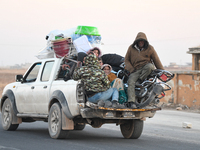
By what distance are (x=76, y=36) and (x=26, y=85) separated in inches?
73.7

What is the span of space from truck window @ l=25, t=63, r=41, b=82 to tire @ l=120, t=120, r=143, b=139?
2.81 metres

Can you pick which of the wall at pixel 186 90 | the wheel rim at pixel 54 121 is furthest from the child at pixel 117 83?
the wall at pixel 186 90

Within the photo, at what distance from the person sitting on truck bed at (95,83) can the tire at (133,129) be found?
1.31 m

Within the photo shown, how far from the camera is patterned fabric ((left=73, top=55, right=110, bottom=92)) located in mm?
7895

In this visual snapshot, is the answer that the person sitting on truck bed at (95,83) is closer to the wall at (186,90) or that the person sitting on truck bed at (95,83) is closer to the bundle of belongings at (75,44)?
the bundle of belongings at (75,44)

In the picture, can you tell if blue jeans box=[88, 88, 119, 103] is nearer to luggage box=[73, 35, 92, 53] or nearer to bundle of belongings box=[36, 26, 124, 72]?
bundle of belongings box=[36, 26, 124, 72]

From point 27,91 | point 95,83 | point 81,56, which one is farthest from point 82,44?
point 27,91

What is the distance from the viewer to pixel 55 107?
332 inches

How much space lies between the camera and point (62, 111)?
8180 mm

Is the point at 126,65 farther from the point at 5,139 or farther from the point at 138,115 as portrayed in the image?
the point at 5,139

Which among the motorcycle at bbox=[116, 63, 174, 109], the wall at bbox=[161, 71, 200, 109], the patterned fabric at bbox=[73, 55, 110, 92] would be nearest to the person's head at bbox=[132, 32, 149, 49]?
the motorcycle at bbox=[116, 63, 174, 109]

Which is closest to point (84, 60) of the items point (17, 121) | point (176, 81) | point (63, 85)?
point (63, 85)

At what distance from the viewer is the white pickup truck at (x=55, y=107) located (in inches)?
304

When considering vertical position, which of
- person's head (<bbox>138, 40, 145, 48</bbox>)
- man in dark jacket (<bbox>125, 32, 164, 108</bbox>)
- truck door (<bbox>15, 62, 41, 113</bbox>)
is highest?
person's head (<bbox>138, 40, 145, 48</bbox>)
